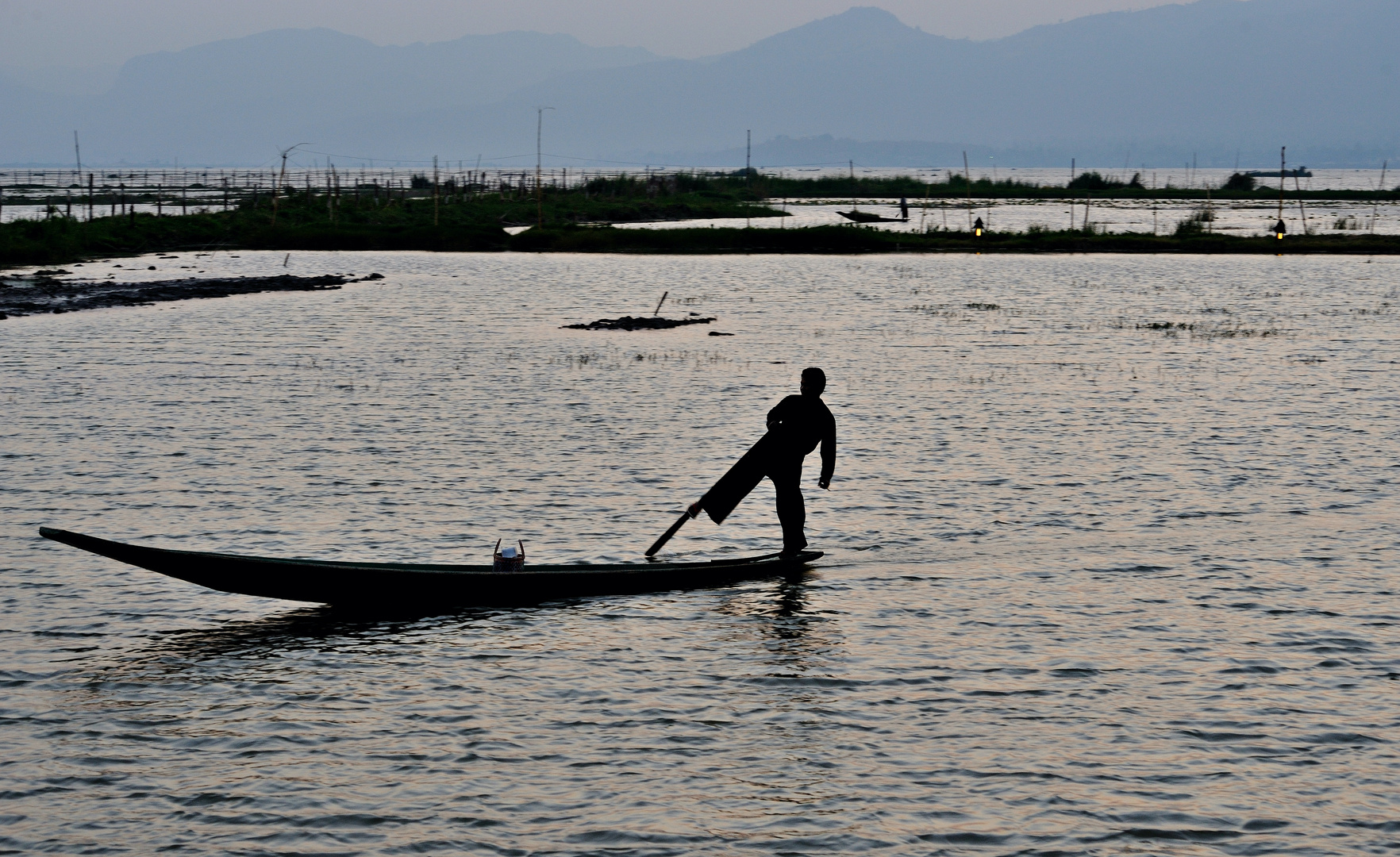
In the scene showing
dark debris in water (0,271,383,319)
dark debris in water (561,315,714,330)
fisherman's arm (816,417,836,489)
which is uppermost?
dark debris in water (0,271,383,319)

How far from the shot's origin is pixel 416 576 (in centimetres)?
1247

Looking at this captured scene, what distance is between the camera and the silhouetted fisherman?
14.2m

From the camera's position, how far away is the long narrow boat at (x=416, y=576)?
1164 cm

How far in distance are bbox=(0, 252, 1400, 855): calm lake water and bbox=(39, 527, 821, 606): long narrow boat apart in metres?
0.24

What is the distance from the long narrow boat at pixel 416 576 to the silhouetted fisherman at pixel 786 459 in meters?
0.53

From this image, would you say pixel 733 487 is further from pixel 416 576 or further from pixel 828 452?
pixel 416 576

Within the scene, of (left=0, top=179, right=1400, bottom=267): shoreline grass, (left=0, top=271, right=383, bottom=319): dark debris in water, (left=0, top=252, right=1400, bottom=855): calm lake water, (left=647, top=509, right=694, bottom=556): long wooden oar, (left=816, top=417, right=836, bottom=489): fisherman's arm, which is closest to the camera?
(left=0, top=252, right=1400, bottom=855): calm lake water

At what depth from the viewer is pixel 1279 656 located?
11.9 metres

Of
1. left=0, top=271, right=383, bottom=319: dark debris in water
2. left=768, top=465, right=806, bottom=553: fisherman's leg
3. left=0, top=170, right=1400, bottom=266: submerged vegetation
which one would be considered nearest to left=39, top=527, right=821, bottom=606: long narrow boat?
left=768, top=465, right=806, bottom=553: fisherman's leg

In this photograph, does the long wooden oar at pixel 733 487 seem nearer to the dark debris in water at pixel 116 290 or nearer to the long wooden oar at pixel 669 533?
the long wooden oar at pixel 669 533

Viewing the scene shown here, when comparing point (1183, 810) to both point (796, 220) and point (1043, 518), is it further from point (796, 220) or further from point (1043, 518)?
point (796, 220)

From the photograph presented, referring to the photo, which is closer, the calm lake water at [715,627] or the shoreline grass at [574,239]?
the calm lake water at [715,627]

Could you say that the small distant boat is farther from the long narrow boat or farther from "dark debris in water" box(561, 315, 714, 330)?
the long narrow boat

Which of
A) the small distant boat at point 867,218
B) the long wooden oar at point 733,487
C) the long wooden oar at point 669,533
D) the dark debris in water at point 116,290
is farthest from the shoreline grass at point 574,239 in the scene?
the long wooden oar at point 733,487
